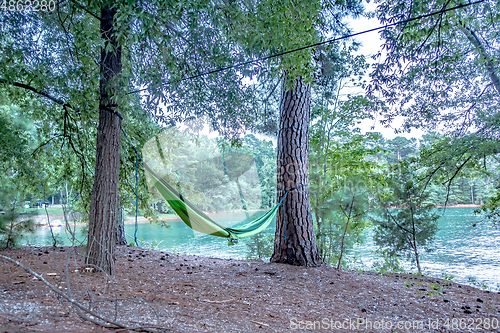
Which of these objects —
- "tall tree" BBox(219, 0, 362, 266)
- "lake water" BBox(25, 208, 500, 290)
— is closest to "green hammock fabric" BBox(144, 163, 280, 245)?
"tall tree" BBox(219, 0, 362, 266)

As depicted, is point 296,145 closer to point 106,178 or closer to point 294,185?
point 294,185

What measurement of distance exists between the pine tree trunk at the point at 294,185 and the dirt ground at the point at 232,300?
154 mm

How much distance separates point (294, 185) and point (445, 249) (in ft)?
17.2

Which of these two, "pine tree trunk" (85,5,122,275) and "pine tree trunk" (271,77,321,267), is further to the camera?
"pine tree trunk" (271,77,321,267)

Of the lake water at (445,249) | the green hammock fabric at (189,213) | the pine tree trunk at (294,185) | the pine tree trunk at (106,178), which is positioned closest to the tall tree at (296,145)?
the pine tree trunk at (294,185)

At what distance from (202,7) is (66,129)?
2.03 m

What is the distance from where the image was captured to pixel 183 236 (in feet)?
27.7

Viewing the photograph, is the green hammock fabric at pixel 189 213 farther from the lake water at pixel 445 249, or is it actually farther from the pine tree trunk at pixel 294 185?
the lake water at pixel 445 249

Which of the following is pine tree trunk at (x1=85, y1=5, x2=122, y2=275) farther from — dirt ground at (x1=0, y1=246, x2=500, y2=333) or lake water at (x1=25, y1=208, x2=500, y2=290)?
lake water at (x1=25, y1=208, x2=500, y2=290)

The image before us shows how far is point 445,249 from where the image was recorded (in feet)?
20.3

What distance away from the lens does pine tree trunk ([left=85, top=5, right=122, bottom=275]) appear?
199 centimetres

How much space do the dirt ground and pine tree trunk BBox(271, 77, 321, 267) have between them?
0.15 metres

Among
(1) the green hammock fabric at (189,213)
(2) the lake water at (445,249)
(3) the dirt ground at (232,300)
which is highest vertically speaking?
(1) the green hammock fabric at (189,213)

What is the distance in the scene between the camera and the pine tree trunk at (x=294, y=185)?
2.72 m
